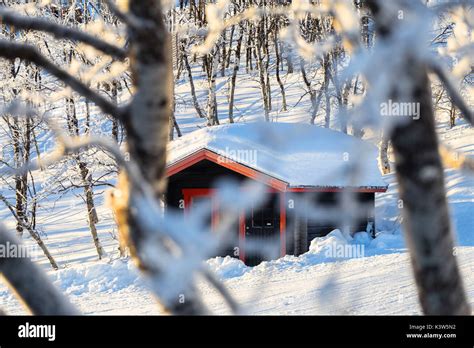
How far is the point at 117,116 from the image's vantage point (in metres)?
1.12

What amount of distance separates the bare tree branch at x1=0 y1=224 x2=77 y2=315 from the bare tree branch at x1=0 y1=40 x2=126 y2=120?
28cm

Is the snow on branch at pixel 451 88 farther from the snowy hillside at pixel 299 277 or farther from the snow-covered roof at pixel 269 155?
the snow-covered roof at pixel 269 155

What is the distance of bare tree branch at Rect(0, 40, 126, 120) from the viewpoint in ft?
3.65

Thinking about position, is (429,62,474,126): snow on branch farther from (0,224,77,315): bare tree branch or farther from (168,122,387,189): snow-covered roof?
(168,122,387,189): snow-covered roof

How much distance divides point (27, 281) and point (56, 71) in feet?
1.27

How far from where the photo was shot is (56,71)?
1.12 meters

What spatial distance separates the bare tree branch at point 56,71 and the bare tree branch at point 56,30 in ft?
0.19

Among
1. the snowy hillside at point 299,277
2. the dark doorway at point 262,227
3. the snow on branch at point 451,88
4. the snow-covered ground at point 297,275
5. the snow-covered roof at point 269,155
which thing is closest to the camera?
the snow on branch at point 451,88

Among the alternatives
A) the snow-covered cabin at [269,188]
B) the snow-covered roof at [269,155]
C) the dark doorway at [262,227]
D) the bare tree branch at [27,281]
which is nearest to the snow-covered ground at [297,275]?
the bare tree branch at [27,281]

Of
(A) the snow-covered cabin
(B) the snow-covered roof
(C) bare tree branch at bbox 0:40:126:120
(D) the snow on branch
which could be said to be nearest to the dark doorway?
(A) the snow-covered cabin

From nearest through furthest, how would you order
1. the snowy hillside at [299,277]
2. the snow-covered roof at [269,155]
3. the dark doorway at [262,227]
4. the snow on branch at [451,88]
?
the snow on branch at [451,88]
the snowy hillside at [299,277]
the snow-covered roof at [269,155]
the dark doorway at [262,227]

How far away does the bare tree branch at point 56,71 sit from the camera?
1113 millimetres
